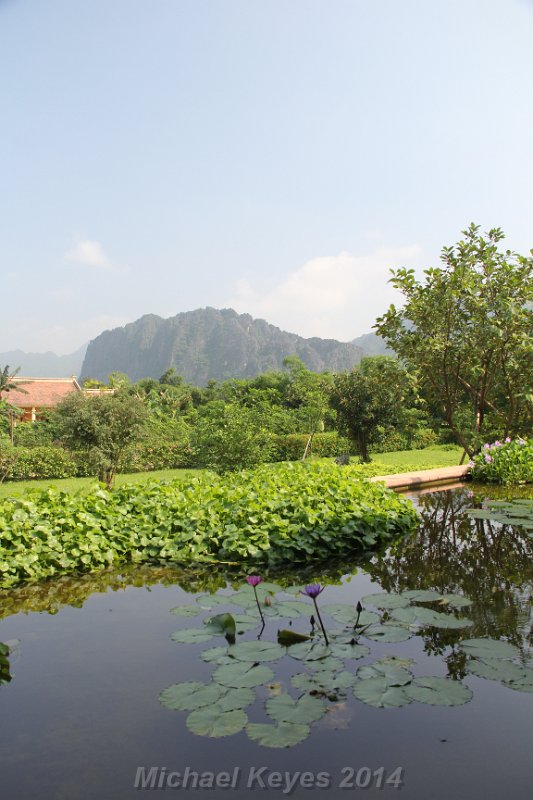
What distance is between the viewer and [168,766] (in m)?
1.89

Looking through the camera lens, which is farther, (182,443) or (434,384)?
(182,443)

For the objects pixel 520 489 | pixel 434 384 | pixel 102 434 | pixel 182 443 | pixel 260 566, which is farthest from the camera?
pixel 182 443

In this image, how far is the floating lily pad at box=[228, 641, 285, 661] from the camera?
2580 millimetres

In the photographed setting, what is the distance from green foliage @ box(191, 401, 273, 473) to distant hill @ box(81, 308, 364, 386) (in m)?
83.6

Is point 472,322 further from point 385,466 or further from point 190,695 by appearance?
point 190,695

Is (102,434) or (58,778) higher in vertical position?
(102,434)

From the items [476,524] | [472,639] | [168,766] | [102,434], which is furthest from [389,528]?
[102,434]

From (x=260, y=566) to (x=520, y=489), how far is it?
4728mm

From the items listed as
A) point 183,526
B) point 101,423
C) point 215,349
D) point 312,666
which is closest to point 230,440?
point 101,423

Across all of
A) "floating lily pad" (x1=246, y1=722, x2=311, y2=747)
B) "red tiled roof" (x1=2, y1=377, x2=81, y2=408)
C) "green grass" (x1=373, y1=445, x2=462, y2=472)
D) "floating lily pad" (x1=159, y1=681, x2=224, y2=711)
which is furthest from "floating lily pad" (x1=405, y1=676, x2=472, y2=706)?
"red tiled roof" (x1=2, y1=377, x2=81, y2=408)

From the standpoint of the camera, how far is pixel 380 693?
2.27m

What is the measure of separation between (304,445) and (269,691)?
1503 cm

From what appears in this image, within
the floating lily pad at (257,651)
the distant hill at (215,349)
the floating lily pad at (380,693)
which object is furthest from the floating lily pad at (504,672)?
the distant hill at (215,349)

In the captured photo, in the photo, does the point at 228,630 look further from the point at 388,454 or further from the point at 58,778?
the point at 388,454
